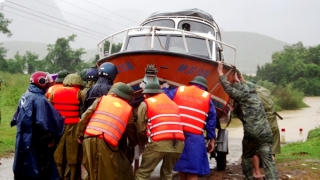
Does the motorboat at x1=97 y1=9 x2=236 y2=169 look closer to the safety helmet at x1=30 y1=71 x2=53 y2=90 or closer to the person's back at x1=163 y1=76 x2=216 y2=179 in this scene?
the person's back at x1=163 y1=76 x2=216 y2=179

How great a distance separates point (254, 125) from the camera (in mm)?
5816

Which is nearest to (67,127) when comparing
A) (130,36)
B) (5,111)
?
(130,36)

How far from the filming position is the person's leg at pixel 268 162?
5.74 metres

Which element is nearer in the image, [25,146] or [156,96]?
[25,146]

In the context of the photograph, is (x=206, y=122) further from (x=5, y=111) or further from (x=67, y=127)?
(x=5, y=111)

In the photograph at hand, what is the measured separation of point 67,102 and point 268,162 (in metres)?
3.27

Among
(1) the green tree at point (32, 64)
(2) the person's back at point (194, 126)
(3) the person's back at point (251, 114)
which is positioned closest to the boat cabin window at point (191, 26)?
(3) the person's back at point (251, 114)

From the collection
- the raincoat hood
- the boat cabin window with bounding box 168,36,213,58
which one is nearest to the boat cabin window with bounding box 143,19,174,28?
the boat cabin window with bounding box 168,36,213,58

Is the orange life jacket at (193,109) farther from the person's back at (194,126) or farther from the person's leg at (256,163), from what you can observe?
the person's leg at (256,163)

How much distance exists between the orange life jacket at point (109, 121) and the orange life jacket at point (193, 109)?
3.41 ft

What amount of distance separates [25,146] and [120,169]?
1153 mm

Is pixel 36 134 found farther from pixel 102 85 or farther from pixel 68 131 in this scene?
pixel 68 131

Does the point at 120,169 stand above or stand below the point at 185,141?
below

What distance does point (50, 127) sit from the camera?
426 cm
